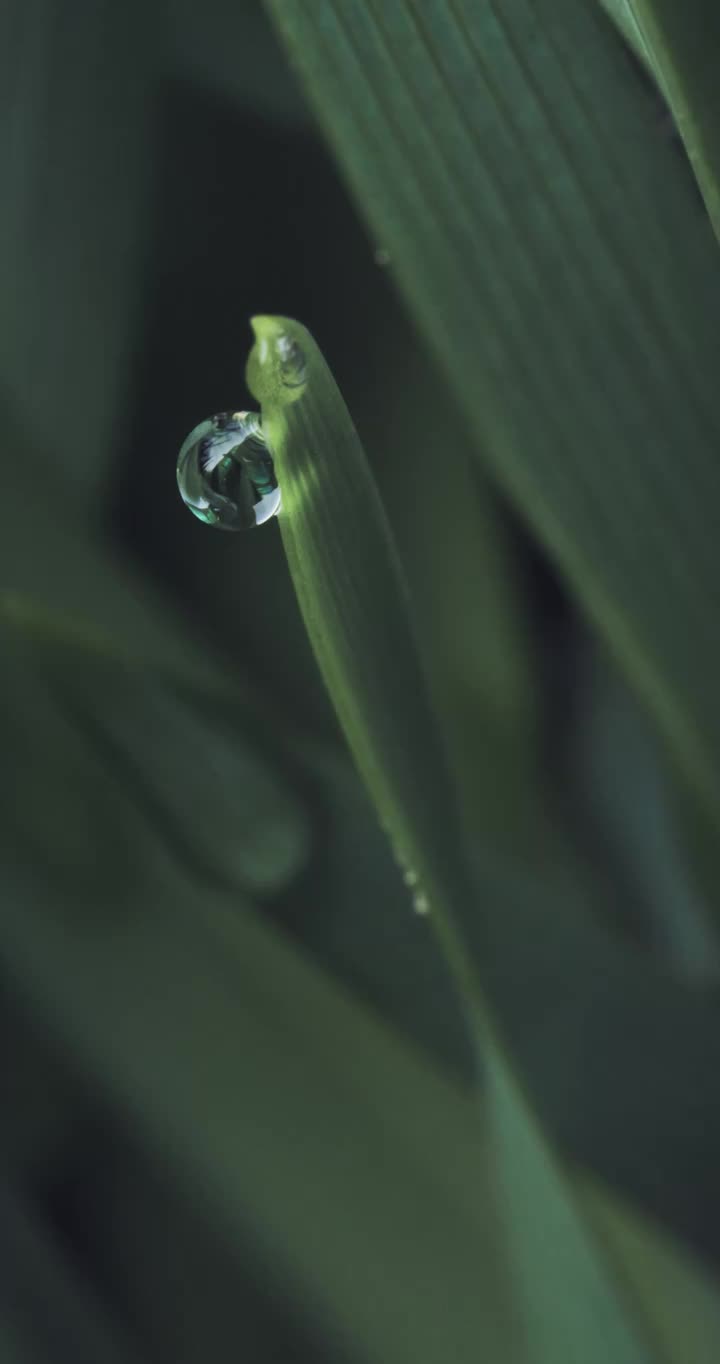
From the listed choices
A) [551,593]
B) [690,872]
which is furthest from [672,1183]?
[551,593]

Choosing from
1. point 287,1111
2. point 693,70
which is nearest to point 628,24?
point 693,70

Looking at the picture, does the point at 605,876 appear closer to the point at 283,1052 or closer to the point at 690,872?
the point at 690,872

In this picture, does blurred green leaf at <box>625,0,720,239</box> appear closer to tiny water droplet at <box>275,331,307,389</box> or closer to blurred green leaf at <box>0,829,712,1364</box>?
tiny water droplet at <box>275,331,307,389</box>

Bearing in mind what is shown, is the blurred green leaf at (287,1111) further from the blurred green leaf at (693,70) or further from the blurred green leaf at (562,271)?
the blurred green leaf at (693,70)

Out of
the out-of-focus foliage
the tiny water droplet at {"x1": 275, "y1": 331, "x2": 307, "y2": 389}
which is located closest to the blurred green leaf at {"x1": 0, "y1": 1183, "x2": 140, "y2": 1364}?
the out-of-focus foliage

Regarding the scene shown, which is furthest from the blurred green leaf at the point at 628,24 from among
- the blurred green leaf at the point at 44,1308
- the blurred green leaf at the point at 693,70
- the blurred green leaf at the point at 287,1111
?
the blurred green leaf at the point at 44,1308
